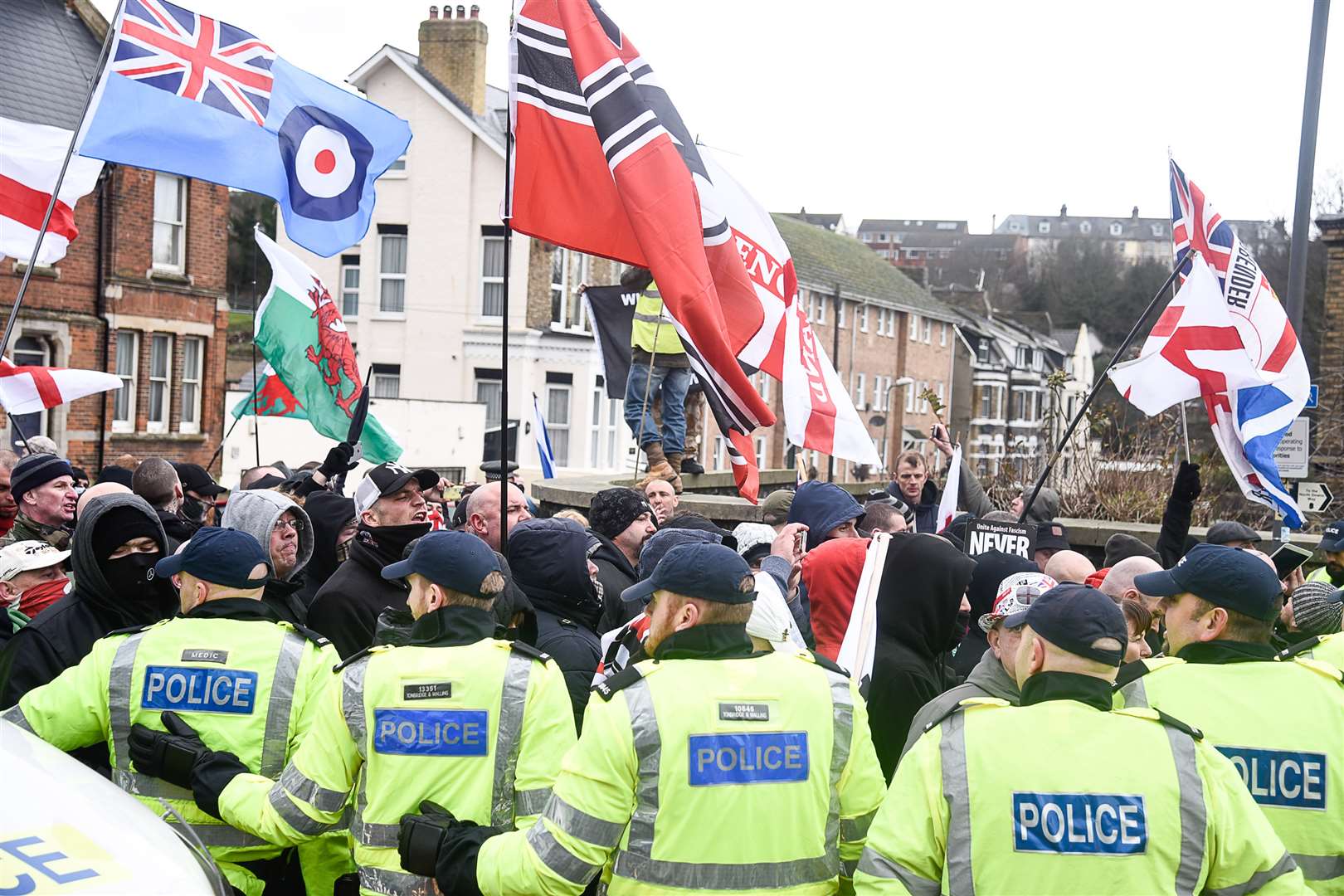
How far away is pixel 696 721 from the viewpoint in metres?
3.46

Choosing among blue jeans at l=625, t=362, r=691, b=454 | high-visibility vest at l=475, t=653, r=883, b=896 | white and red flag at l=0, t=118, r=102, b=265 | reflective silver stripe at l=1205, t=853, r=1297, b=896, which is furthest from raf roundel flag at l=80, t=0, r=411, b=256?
reflective silver stripe at l=1205, t=853, r=1297, b=896

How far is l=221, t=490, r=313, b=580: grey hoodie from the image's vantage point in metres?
5.73

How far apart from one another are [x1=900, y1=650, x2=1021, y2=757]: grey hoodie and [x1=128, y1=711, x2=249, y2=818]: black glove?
2.00 m

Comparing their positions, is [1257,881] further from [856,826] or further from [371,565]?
Answer: [371,565]

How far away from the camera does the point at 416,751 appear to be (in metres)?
3.73

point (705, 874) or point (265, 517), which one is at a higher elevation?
point (265, 517)

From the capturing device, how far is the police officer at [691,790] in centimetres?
345

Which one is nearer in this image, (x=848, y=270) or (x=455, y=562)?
(x=455, y=562)

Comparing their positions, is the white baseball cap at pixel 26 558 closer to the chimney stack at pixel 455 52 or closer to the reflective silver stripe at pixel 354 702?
the reflective silver stripe at pixel 354 702

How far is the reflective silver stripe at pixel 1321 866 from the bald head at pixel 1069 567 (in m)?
2.24

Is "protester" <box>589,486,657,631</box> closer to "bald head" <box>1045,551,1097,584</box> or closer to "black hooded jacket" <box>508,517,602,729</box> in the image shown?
"black hooded jacket" <box>508,517,602,729</box>

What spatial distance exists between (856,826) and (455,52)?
34.5 metres

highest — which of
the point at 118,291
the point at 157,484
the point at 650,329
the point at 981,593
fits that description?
the point at 118,291

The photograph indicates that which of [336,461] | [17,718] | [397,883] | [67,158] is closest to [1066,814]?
[397,883]
